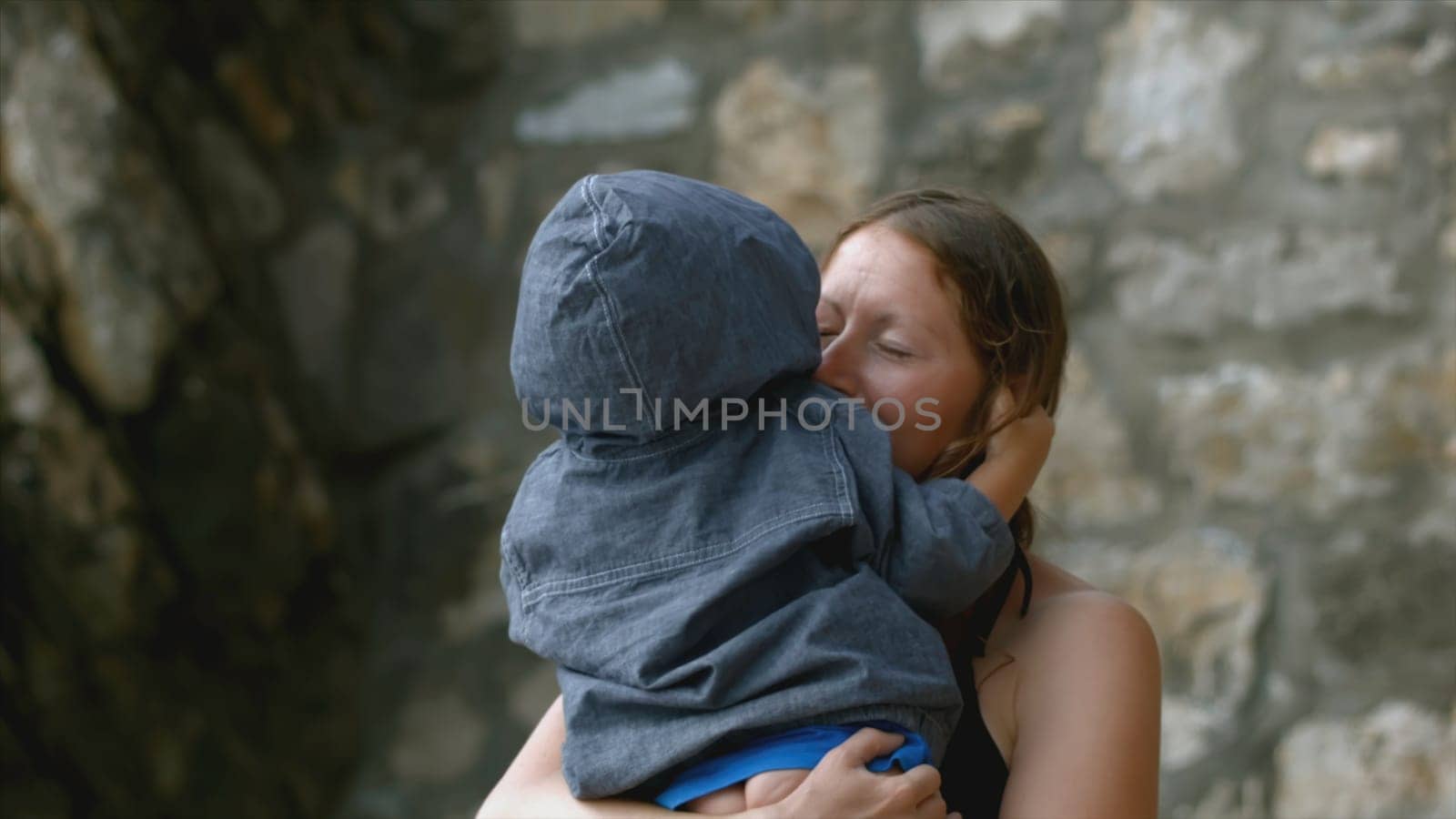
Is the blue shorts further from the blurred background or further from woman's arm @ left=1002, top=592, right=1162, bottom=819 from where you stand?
the blurred background

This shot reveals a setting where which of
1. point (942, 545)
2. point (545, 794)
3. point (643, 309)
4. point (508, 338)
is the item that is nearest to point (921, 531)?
point (942, 545)

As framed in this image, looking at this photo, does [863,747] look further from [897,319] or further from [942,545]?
[897,319]

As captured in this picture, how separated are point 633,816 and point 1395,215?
4.53 feet

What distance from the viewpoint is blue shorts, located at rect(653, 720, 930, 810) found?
94 cm

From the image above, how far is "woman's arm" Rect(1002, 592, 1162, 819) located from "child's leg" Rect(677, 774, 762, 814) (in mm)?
260

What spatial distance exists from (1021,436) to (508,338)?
1396mm

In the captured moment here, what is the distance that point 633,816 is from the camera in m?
0.99

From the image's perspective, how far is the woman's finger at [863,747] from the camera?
0.93m

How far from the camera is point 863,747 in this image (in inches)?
36.9

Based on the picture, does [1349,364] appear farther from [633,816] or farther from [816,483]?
[633,816]

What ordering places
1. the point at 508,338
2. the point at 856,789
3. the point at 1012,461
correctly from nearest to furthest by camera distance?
the point at 856,789
the point at 1012,461
the point at 508,338

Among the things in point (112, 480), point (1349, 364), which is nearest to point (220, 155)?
point (112, 480)

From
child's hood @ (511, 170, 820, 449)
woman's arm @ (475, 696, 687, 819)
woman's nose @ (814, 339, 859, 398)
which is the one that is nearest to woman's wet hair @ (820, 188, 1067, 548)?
woman's nose @ (814, 339, 859, 398)

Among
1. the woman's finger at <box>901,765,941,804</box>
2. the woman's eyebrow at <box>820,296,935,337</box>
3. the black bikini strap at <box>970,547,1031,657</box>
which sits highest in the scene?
the woman's eyebrow at <box>820,296,935,337</box>
